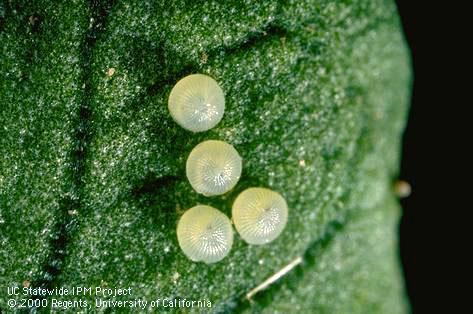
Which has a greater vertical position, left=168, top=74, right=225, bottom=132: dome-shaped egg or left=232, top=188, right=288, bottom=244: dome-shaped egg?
left=168, top=74, right=225, bottom=132: dome-shaped egg

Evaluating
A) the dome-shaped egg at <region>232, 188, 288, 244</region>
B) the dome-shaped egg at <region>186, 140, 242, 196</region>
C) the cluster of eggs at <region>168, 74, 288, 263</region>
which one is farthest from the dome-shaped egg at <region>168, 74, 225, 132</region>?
the dome-shaped egg at <region>232, 188, 288, 244</region>

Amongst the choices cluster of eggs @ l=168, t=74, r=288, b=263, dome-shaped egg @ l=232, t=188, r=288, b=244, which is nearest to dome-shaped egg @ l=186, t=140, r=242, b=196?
cluster of eggs @ l=168, t=74, r=288, b=263

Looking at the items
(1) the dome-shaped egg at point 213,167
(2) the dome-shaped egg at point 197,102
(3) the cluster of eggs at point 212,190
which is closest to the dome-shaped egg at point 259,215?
(3) the cluster of eggs at point 212,190

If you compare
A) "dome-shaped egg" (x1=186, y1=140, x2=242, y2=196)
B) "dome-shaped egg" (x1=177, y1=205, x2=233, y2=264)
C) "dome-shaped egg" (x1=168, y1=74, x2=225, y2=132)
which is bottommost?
"dome-shaped egg" (x1=177, y1=205, x2=233, y2=264)

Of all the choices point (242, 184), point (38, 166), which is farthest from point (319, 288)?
point (38, 166)

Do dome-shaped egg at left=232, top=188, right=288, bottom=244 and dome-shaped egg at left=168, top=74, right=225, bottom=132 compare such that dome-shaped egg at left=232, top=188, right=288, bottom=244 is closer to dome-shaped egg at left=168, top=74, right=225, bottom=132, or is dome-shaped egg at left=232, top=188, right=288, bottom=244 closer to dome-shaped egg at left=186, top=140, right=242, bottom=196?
dome-shaped egg at left=186, top=140, right=242, bottom=196

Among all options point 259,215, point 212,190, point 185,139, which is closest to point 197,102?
point 185,139

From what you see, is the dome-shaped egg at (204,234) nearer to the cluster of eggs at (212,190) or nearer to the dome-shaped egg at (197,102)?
the cluster of eggs at (212,190)

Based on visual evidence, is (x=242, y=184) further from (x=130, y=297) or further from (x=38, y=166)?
(x=38, y=166)
